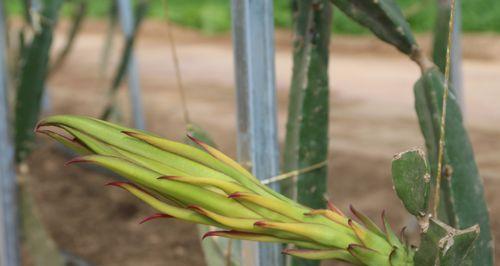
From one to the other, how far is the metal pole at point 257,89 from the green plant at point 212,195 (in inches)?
15.6

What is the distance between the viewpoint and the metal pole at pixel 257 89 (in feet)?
3.82

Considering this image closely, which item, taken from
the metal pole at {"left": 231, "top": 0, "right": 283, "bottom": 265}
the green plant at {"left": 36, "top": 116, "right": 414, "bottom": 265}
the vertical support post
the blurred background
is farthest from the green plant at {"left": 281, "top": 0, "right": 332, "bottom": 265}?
the blurred background

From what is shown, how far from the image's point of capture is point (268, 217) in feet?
2.52

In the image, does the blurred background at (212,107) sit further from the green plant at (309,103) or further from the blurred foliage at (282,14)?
the green plant at (309,103)

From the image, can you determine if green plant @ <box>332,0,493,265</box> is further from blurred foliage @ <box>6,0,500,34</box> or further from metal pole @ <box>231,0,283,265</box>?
blurred foliage @ <box>6,0,500,34</box>

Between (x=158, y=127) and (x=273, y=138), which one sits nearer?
(x=273, y=138)

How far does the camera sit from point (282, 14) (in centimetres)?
863

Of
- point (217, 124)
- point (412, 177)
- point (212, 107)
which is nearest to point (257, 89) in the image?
point (412, 177)

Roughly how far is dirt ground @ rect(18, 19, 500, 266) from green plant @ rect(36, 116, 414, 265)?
1.44 metres

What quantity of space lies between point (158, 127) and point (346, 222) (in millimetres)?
3902

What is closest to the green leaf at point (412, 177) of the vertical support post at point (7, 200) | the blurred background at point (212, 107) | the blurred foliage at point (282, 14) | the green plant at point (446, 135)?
the green plant at point (446, 135)

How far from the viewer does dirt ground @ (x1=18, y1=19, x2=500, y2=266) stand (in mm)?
2957

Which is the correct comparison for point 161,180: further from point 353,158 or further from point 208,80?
point 208,80

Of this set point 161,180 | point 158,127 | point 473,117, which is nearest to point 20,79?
point 161,180
